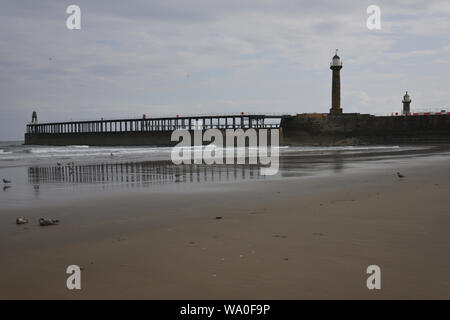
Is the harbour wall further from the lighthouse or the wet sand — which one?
the wet sand

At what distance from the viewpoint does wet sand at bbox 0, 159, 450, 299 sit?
278 cm

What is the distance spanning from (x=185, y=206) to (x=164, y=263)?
2.95m

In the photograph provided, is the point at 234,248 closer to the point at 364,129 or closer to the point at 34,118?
the point at 364,129

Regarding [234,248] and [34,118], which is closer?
[234,248]

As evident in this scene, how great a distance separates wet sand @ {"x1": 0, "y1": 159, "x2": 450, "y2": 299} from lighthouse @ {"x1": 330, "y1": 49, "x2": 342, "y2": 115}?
43.4 meters

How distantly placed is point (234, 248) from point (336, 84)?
47.5 meters

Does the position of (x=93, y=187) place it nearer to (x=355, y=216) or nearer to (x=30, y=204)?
(x=30, y=204)

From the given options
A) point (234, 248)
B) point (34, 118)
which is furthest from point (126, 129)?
point (234, 248)

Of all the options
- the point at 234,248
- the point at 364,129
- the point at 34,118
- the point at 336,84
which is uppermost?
the point at 336,84

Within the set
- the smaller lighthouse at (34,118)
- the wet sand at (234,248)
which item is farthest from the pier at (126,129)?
the wet sand at (234,248)

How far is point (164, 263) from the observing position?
3.35 meters

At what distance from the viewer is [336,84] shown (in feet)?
159

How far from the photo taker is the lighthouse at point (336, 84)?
159 feet

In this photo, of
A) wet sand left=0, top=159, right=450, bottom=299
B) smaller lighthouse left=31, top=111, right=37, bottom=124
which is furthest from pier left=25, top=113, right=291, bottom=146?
wet sand left=0, top=159, right=450, bottom=299
